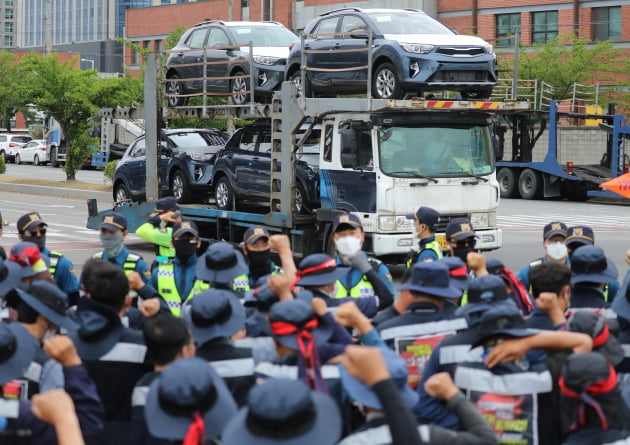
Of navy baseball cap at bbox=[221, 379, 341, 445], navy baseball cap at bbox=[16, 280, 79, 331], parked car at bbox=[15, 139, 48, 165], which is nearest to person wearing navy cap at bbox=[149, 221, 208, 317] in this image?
navy baseball cap at bbox=[16, 280, 79, 331]

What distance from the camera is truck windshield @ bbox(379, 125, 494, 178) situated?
1587 centimetres

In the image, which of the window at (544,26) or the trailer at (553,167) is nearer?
the trailer at (553,167)

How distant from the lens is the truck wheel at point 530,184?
3619 cm

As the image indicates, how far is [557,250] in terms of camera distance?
887cm

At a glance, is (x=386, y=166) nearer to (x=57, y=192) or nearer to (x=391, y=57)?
(x=391, y=57)

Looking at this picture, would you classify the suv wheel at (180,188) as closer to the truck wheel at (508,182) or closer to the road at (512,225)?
the road at (512,225)

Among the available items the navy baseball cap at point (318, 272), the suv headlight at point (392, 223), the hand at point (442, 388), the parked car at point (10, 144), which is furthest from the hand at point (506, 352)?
the parked car at point (10, 144)

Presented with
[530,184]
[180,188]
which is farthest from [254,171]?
[530,184]

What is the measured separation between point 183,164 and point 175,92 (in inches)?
53.8

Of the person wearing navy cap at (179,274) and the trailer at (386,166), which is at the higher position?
the trailer at (386,166)

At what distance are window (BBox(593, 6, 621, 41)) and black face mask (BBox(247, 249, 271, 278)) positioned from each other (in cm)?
5201

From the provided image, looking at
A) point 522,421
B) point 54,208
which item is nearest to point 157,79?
point 54,208

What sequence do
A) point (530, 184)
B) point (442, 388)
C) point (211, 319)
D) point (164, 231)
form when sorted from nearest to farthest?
point (442, 388)
point (211, 319)
point (164, 231)
point (530, 184)

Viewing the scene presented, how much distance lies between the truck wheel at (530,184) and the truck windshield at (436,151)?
20.0 metres
